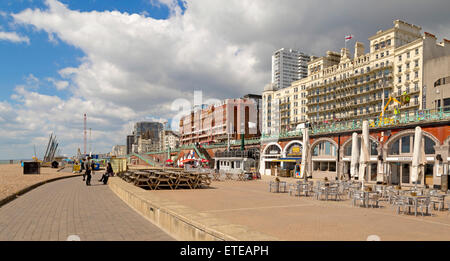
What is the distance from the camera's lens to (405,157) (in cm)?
2477

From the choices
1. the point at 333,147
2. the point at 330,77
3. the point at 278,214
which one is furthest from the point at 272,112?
the point at 278,214

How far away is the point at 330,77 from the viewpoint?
7494cm

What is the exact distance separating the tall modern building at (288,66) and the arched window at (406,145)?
5811 inches

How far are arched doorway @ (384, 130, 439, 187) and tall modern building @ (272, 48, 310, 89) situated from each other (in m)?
148

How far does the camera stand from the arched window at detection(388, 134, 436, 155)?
23.6 metres

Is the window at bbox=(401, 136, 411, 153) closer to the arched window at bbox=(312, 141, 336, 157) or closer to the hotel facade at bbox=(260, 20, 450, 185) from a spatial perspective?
the hotel facade at bbox=(260, 20, 450, 185)

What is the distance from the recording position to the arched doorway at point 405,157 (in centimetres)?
2325

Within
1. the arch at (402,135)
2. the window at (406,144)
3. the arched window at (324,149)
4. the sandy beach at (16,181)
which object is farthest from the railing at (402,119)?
the sandy beach at (16,181)

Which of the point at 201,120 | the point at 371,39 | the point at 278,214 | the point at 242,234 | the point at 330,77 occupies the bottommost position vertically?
the point at 278,214

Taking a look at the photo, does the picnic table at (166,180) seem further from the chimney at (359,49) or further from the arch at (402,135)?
the chimney at (359,49)

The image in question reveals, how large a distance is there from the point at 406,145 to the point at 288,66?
155 meters

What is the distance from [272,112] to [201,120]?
36202 millimetres

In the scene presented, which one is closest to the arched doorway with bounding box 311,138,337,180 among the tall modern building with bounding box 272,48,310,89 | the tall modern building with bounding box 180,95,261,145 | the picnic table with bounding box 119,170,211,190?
the picnic table with bounding box 119,170,211,190
